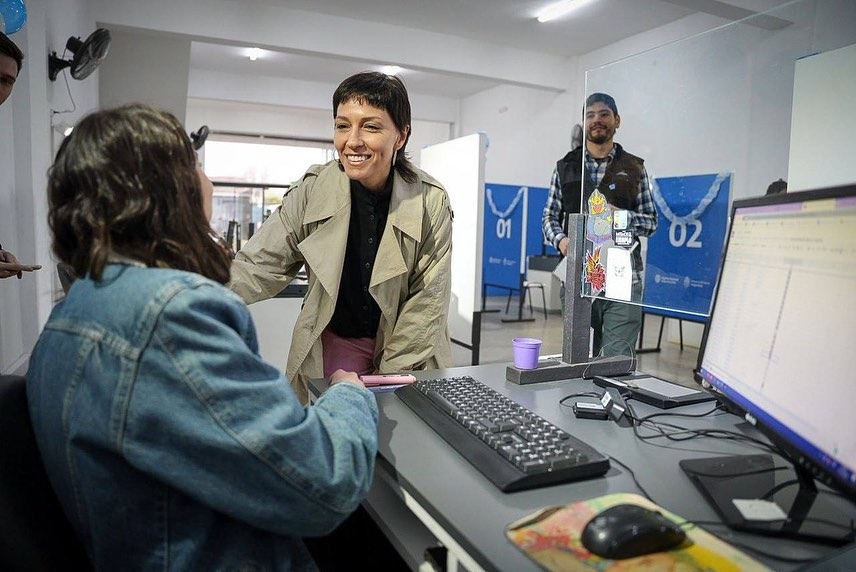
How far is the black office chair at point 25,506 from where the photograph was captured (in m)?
0.60

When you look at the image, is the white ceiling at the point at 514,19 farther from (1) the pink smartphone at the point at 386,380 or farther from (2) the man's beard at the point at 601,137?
(1) the pink smartphone at the point at 386,380

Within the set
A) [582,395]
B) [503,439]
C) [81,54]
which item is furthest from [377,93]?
[81,54]

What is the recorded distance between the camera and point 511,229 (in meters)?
6.95

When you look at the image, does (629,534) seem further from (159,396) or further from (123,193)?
(123,193)

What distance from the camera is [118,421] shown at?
0.61 meters

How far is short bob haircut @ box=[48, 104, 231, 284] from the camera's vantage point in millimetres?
671

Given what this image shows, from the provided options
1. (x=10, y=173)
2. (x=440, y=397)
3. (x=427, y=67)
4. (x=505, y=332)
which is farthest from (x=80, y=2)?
(x=440, y=397)

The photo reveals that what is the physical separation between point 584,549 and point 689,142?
1.18 meters

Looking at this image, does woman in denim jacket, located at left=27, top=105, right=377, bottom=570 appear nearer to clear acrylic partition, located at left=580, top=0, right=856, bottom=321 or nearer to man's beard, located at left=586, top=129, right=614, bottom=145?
clear acrylic partition, located at left=580, top=0, right=856, bottom=321

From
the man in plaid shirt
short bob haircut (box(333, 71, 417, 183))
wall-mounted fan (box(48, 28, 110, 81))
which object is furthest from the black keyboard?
wall-mounted fan (box(48, 28, 110, 81))

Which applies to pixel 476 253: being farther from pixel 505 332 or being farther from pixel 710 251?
pixel 710 251

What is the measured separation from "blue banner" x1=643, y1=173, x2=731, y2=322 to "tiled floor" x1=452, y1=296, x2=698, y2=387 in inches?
99.8

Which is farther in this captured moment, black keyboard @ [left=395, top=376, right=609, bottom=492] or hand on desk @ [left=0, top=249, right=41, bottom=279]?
hand on desk @ [left=0, top=249, right=41, bottom=279]

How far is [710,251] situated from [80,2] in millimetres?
5142
